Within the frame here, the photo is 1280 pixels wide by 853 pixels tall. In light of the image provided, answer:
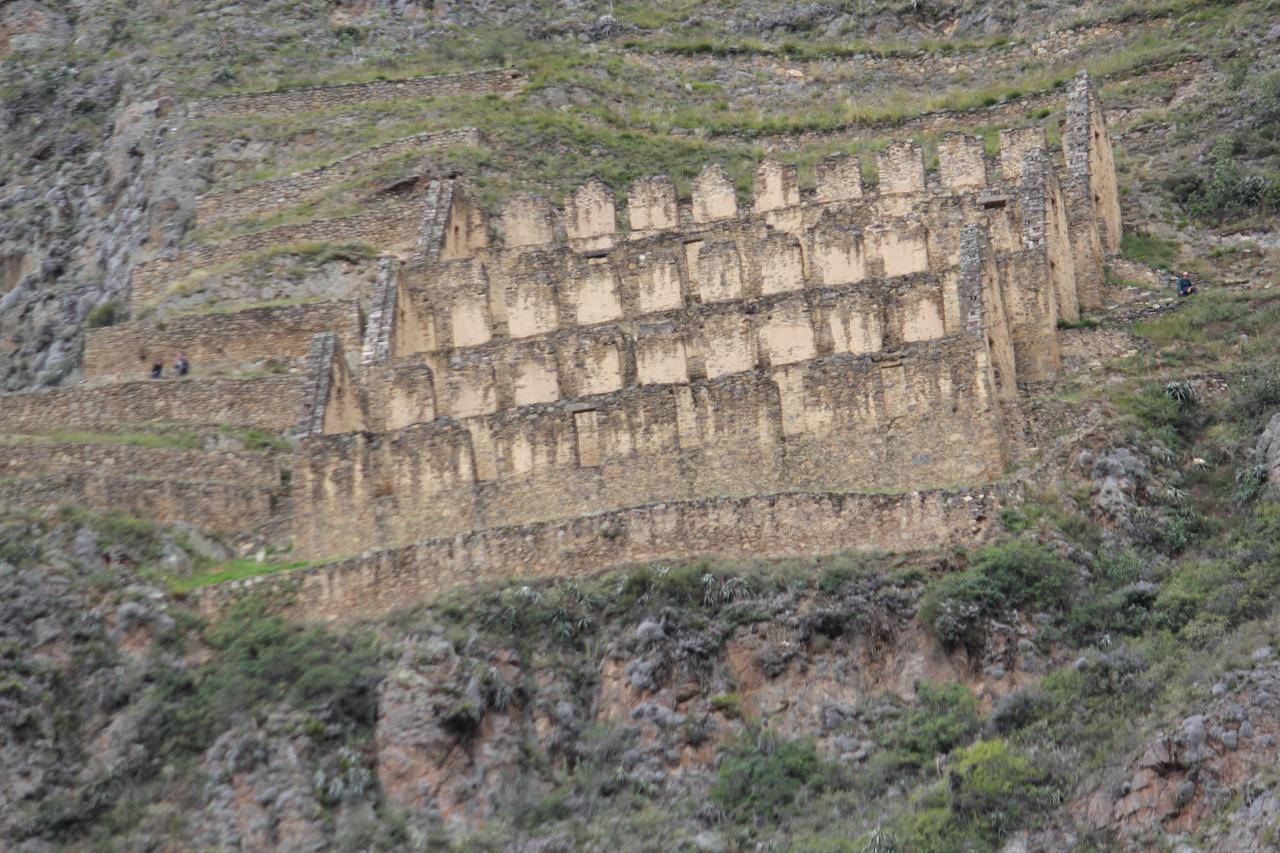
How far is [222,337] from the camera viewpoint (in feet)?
138

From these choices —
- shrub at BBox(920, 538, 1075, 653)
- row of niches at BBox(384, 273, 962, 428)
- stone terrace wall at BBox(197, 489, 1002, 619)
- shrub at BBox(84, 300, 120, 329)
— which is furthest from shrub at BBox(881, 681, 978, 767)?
shrub at BBox(84, 300, 120, 329)

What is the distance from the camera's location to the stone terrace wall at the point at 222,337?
41844 mm

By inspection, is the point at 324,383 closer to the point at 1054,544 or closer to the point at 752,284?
the point at 752,284

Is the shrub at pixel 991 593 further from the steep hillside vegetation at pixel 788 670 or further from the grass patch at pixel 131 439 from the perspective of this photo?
the grass patch at pixel 131 439

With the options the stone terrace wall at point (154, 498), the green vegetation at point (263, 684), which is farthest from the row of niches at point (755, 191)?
the green vegetation at point (263, 684)

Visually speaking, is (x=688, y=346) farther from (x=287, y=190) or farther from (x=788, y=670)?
(x=287, y=190)

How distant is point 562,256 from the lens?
41688 mm

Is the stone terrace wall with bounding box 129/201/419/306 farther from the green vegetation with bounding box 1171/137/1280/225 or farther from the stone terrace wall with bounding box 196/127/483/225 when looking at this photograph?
the green vegetation with bounding box 1171/137/1280/225

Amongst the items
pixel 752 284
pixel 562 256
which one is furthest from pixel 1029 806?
pixel 562 256

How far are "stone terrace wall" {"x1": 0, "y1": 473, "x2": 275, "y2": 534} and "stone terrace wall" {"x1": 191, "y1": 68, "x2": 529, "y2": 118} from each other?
18277mm

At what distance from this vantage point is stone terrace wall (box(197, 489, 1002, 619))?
32.1 meters

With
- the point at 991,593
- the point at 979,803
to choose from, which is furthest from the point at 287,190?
the point at 979,803

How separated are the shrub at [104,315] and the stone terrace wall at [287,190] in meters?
3.23

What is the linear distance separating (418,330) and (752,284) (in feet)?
21.6
